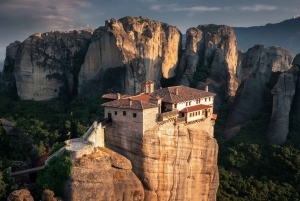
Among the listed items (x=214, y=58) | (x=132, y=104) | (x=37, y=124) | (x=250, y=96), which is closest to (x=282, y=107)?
(x=250, y=96)

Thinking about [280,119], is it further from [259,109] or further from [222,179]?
[222,179]

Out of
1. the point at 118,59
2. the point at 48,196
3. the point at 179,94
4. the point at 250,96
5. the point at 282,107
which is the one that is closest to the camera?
the point at 48,196

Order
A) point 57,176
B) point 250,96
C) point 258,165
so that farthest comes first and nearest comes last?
1. point 250,96
2. point 258,165
3. point 57,176

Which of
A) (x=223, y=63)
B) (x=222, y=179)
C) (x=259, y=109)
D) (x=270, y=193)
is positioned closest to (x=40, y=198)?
(x=222, y=179)

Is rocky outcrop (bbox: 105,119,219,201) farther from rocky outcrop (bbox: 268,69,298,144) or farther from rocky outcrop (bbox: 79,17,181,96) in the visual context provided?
rocky outcrop (bbox: 79,17,181,96)

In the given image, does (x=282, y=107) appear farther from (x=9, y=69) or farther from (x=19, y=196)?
(x=9, y=69)

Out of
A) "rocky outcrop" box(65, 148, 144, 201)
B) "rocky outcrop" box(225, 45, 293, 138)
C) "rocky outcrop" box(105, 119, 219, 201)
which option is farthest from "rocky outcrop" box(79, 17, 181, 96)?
"rocky outcrop" box(65, 148, 144, 201)
